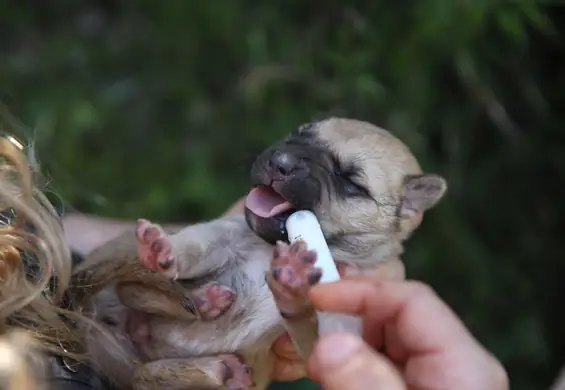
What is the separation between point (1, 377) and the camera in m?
1.18

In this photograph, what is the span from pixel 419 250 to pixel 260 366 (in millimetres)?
1462

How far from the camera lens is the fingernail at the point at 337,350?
46.2 inches

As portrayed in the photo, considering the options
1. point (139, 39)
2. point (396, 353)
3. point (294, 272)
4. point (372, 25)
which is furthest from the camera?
point (139, 39)

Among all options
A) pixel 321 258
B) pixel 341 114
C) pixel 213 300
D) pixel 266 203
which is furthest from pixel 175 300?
pixel 341 114

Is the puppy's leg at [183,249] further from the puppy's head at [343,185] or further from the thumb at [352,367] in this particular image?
the thumb at [352,367]

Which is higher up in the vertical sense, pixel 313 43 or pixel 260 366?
pixel 313 43

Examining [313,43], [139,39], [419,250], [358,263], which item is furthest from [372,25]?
[358,263]

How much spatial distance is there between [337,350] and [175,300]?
65 centimetres

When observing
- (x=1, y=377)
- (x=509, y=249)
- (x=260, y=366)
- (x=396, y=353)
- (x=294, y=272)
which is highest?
(x=294, y=272)

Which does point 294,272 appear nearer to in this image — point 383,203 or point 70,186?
point 383,203

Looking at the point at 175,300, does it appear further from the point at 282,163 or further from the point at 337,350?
the point at 337,350

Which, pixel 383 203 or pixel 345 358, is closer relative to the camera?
pixel 345 358

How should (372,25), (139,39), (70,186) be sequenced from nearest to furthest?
1. (372,25)
2. (70,186)
3. (139,39)

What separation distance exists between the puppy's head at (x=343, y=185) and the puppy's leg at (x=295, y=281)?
268mm
